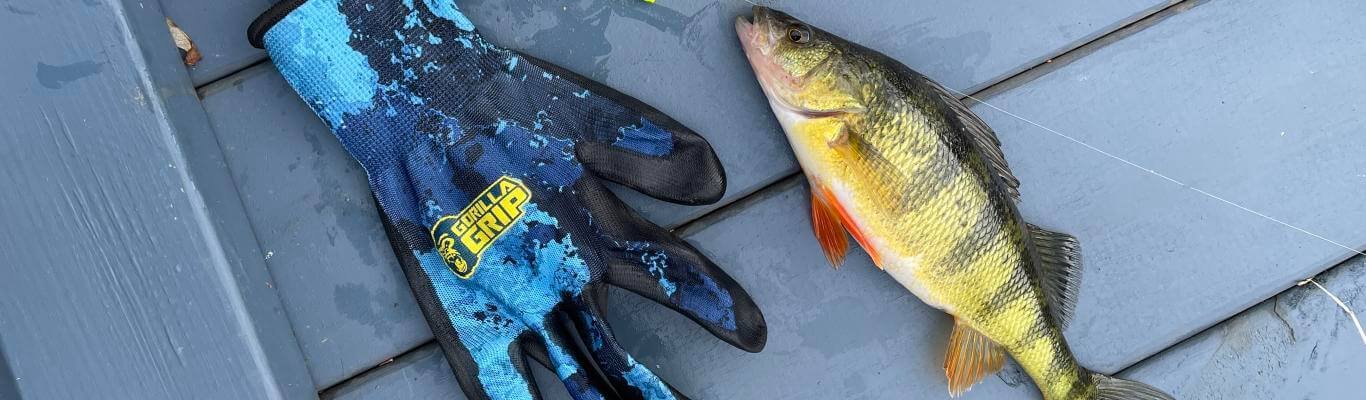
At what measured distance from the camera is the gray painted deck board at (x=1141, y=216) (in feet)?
5.95

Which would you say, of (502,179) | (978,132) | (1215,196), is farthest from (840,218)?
(1215,196)

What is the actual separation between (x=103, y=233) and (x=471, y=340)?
26.3 inches

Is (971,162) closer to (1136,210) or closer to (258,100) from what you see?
(1136,210)

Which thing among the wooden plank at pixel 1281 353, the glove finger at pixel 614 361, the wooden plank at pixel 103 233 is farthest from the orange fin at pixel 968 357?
the wooden plank at pixel 103 233

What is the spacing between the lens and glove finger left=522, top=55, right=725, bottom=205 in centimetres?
158

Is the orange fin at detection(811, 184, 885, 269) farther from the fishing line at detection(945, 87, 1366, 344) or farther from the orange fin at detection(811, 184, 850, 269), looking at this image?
the fishing line at detection(945, 87, 1366, 344)


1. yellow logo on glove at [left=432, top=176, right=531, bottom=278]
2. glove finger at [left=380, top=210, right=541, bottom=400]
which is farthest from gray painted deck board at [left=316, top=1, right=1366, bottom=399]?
yellow logo on glove at [left=432, top=176, right=531, bottom=278]

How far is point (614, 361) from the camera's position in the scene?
61.8 inches

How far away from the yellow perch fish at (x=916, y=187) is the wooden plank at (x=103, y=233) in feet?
3.73

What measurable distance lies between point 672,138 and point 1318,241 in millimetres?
1631

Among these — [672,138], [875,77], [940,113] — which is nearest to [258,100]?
[672,138]

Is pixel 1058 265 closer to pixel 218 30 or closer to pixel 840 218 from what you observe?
pixel 840 218

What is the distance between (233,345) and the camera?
147 cm

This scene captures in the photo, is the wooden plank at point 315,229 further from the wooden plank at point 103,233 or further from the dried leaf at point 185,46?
the wooden plank at point 103,233
